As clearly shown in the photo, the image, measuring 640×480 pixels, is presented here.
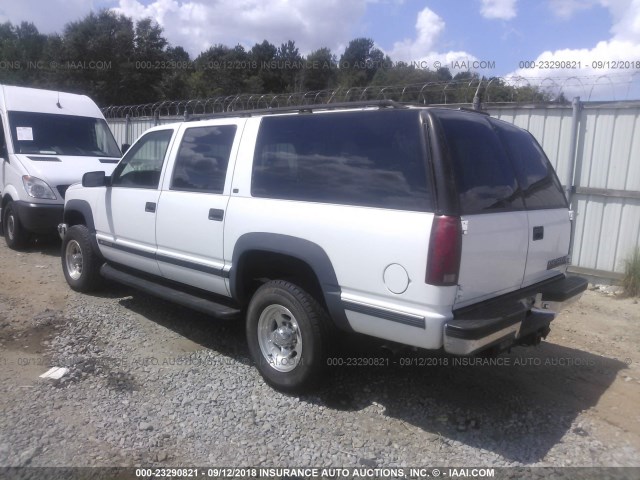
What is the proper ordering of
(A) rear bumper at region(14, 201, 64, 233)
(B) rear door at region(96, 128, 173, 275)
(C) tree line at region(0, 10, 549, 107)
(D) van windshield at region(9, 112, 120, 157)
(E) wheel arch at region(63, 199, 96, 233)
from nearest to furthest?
(B) rear door at region(96, 128, 173, 275), (E) wheel arch at region(63, 199, 96, 233), (A) rear bumper at region(14, 201, 64, 233), (D) van windshield at region(9, 112, 120, 157), (C) tree line at region(0, 10, 549, 107)

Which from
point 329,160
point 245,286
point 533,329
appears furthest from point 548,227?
point 245,286

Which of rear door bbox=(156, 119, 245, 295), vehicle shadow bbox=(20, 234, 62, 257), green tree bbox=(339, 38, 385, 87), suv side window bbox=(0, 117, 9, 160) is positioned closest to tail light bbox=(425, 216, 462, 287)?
rear door bbox=(156, 119, 245, 295)

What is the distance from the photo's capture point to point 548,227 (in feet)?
13.0

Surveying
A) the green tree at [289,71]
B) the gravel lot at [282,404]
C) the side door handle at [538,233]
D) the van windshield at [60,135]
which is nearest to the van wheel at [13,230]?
the van windshield at [60,135]

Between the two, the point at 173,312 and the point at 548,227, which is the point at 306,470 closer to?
the point at 548,227

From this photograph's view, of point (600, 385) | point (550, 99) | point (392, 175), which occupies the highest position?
point (550, 99)

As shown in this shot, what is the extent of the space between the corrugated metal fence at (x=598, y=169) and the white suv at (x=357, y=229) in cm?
347

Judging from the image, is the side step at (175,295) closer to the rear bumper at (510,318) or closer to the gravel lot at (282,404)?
the gravel lot at (282,404)

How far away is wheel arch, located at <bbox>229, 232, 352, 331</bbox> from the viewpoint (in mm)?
3641

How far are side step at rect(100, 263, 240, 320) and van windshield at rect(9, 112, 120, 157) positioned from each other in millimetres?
3878

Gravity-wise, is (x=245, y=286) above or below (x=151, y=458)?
above

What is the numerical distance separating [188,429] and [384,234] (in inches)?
71.9

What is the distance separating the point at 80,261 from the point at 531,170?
16.7ft

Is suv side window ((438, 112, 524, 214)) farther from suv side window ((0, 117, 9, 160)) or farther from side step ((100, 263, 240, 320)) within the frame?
suv side window ((0, 117, 9, 160))
